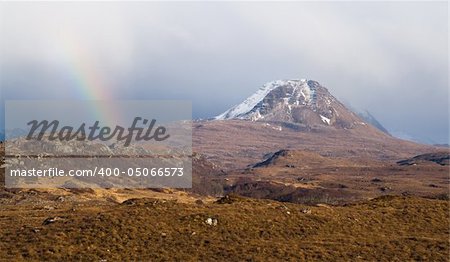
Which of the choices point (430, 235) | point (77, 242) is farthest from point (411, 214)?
point (77, 242)

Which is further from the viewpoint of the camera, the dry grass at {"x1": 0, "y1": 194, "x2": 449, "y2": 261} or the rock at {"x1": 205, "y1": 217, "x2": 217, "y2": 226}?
the rock at {"x1": 205, "y1": 217, "x2": 217, "y2": 226}

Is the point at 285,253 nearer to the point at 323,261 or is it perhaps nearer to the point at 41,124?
the point at 323,261

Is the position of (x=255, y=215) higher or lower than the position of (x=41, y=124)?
lower

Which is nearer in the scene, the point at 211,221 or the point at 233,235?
the point at 233,235

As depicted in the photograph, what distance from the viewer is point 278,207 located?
54.9 metres

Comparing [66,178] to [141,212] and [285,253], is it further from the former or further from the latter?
[285,253]

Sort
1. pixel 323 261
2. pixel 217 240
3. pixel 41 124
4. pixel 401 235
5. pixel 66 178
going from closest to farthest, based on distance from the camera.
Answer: pixel 323 261 < pixel 217 240 < pixel 401 235 < pixel 41 124 < pixel 66 178

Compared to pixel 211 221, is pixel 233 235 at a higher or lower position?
lower

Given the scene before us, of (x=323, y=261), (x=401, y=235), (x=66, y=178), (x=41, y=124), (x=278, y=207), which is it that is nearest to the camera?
(x=323, y=261)

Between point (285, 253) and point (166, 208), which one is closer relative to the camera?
point (285, 253)

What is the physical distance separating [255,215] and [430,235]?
1732 cm

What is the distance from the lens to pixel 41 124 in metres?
111

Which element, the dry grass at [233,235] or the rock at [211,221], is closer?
the dry grass at [233,235]

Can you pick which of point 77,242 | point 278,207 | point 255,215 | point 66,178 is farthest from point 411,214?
point 66,178
